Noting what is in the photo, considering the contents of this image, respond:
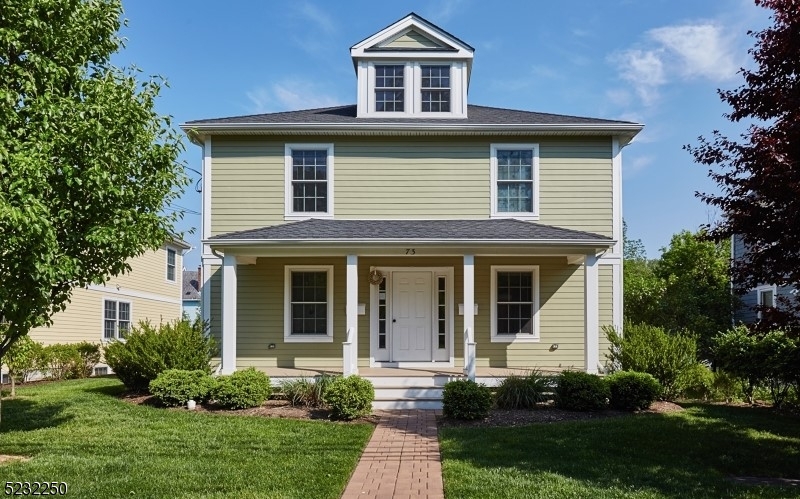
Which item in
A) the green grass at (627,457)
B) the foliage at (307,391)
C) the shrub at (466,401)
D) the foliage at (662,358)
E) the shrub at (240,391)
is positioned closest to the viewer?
the green grass at (627,457)

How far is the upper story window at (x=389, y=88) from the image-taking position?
13750 millimetres

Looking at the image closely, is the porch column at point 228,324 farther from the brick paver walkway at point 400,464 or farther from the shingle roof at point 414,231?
the brick paver walkway at point 400,464

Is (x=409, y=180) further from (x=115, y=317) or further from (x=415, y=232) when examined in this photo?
(x=115, y=317)

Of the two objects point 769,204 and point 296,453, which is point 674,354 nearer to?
point 769,204

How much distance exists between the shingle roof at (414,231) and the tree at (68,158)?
3.95 metres

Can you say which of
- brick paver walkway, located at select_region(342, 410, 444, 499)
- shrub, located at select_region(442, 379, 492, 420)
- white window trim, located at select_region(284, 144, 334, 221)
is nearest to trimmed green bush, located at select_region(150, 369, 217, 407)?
brick paver walkway, located at select_region(342, 410, 444, 499)

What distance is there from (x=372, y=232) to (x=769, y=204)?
714 cm

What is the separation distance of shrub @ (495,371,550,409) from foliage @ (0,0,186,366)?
626 cm

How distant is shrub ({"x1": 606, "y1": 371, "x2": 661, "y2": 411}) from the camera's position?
10.2 meters

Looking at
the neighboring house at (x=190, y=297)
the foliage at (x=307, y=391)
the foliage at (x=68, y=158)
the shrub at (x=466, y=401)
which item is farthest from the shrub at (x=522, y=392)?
the neighboring house at (x=190, y=297)

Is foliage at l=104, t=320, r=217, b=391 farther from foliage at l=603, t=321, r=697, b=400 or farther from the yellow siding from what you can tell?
foliage at l=603, t=321, r=697, b=400

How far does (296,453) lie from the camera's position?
7.33 metres

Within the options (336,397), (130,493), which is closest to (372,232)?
(336,397)

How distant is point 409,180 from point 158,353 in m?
6.29
